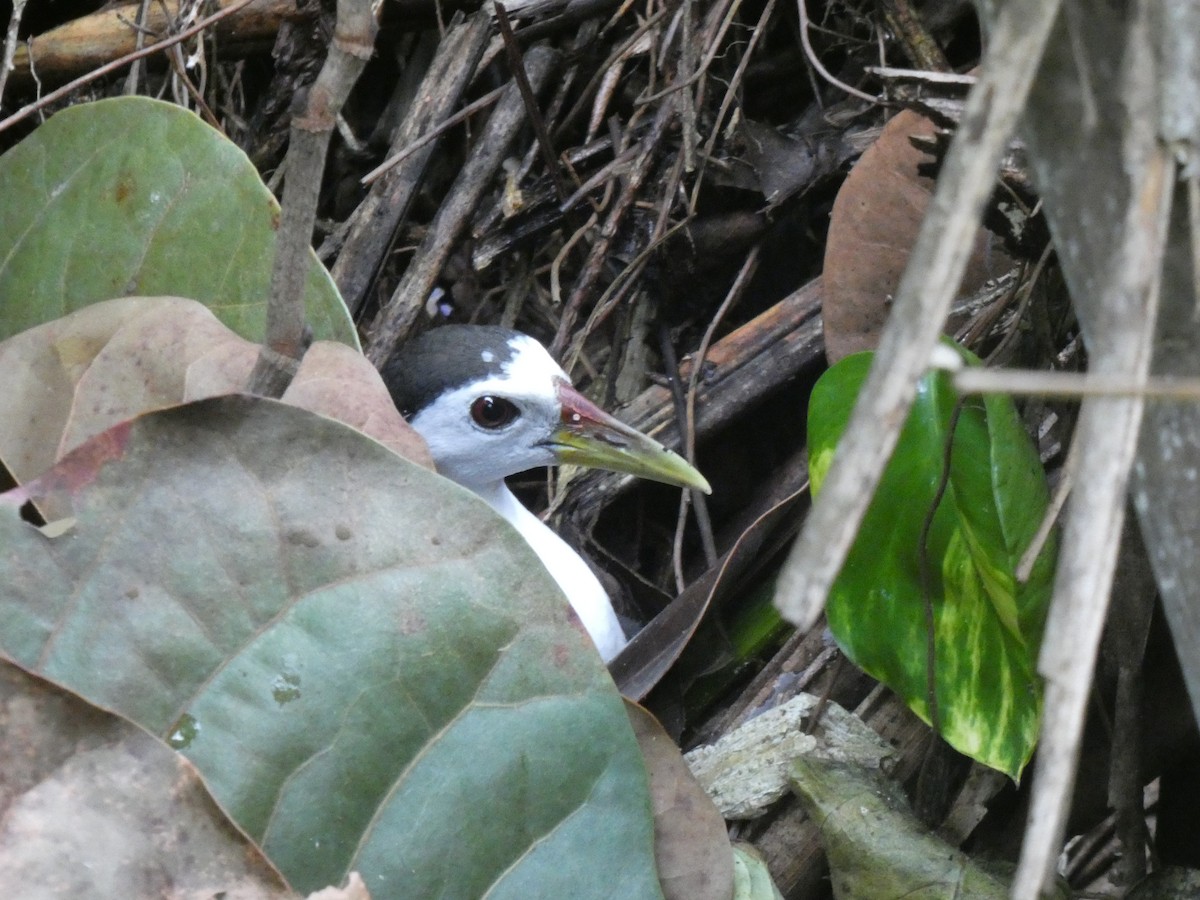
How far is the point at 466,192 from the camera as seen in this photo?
7.74ft

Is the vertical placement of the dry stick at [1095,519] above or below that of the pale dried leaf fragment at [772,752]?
above

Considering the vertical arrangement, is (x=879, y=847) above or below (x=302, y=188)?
below

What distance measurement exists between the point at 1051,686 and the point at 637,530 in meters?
1.87

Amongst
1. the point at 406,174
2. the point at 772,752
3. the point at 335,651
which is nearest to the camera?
the point at 335,651

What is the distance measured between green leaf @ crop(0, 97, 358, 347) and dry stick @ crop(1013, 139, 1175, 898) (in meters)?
1.18

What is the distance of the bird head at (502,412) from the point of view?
205 cm

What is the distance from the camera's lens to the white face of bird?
6.79 feet

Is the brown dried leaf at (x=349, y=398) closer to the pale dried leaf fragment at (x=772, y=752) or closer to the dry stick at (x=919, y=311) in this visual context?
the pale dried leaf fragment at (x=772, y=752)

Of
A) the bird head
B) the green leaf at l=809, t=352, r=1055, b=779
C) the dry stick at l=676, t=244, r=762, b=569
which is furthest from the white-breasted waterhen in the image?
the green leaf at l=809, t=352, r=1055, b=779

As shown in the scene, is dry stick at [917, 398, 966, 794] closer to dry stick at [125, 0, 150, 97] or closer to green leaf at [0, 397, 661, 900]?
green leaf at [0, 397, 661, 900]

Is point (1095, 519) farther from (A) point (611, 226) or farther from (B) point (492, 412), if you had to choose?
(A) point (611, 226)

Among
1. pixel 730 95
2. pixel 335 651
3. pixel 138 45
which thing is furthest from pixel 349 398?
pixel 138 45

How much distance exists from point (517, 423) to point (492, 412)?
0.05 m

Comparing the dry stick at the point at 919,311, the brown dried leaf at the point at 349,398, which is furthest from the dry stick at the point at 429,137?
the dry stick at the point at 919,311
